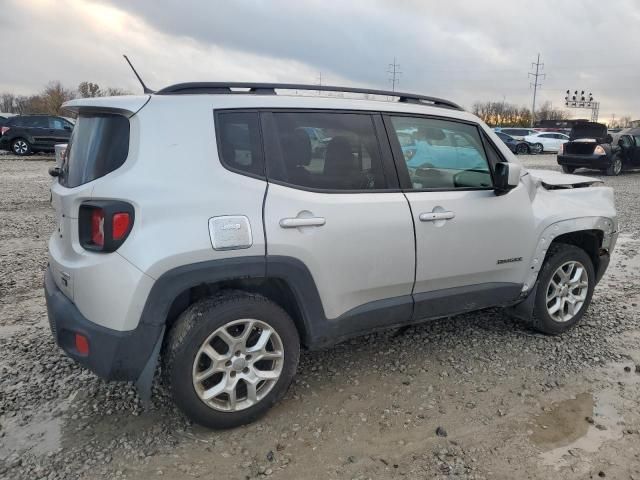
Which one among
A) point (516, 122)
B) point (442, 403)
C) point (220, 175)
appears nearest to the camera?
point (220, 175)

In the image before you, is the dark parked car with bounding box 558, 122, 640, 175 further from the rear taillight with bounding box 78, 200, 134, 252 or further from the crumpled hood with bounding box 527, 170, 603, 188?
the rear taillight with bounding box 78, 200, 134, 252

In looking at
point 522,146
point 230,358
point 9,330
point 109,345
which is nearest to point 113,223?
point 109,345

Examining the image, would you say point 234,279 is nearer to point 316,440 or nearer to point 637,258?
point 316,440

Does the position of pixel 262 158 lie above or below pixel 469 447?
above

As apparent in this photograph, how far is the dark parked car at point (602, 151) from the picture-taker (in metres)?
16.1

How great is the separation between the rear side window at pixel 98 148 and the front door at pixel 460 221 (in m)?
1.60

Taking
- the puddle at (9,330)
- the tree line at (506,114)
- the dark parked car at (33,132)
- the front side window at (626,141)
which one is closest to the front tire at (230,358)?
the puddle at (9,330)

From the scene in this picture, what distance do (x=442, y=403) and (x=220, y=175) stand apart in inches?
74.1

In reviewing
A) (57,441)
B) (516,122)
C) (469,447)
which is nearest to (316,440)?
(469,447)

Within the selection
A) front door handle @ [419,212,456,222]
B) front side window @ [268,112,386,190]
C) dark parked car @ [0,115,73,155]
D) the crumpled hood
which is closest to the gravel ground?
front door handle @ [419,212,456,222]

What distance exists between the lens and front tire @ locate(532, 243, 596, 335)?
13.1 ft

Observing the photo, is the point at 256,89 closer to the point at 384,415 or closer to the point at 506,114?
the point at 384,415

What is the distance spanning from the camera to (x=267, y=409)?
297cm

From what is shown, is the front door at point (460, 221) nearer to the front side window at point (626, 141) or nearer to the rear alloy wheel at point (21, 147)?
the front side window at point (626, 141)
